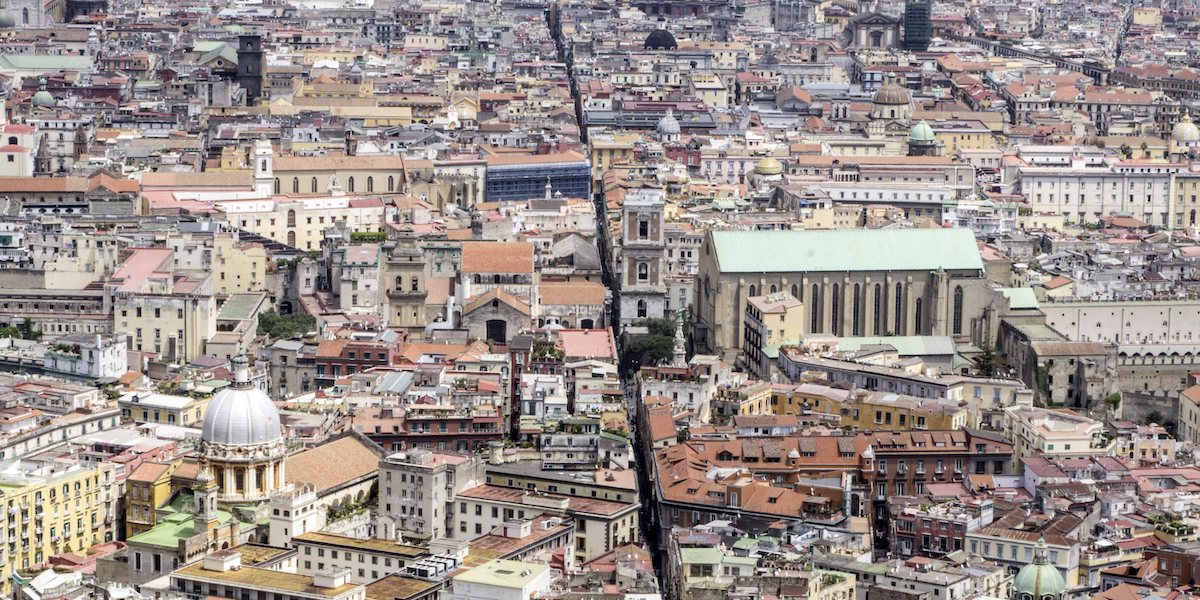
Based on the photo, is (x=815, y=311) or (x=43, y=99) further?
(x=43, y=99)

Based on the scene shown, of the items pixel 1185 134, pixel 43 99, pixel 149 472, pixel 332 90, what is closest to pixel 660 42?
pixel 332 90

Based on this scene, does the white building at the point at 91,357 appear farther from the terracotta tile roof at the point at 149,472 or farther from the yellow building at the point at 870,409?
the yellow building at the point at 870,409

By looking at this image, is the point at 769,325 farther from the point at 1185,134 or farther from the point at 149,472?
the point at 1185,134

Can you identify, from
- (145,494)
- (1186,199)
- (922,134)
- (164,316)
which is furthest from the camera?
(922,134)

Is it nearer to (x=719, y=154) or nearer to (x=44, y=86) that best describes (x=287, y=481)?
(x=719, y=154)

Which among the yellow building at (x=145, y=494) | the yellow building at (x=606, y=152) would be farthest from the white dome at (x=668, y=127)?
the yellow building at (x=145, y=494)

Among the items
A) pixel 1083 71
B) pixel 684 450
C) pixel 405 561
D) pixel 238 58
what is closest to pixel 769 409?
pixel 684 450
